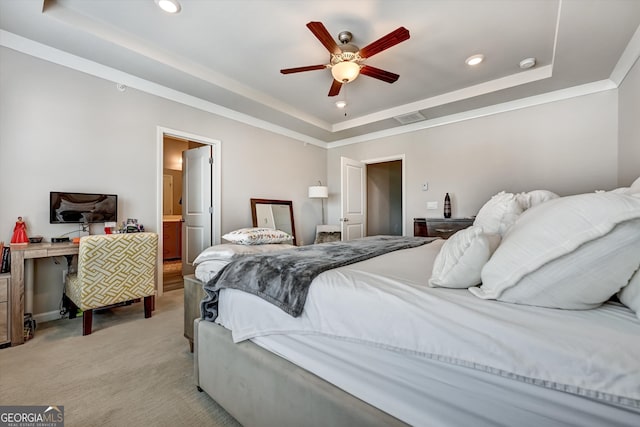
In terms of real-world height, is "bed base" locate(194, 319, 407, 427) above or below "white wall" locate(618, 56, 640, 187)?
below

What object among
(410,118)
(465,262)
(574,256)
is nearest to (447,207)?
(410,118)

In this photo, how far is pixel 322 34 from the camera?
2.13 metres

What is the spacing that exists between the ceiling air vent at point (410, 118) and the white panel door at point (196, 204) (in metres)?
2.98

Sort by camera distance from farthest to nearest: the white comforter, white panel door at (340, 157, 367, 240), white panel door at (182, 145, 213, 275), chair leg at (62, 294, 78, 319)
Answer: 1. white panel door at (340, 157, 367, 240)
2. white panel door at (182, 145, 213, 275)
3. chair leg at (62, 294, 78, 319)
4. the white comforter

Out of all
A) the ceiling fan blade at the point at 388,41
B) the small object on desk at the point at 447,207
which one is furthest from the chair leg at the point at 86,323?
the small object on desk at the point at 447,207

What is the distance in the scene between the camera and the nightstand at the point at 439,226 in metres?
3.77

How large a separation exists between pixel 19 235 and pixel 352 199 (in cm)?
417

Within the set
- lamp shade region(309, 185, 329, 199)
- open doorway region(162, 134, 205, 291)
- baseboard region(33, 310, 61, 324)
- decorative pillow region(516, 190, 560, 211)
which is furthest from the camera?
open doorway region(162, 134, 205, 291)

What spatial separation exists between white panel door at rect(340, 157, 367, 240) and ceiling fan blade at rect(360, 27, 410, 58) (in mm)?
2336

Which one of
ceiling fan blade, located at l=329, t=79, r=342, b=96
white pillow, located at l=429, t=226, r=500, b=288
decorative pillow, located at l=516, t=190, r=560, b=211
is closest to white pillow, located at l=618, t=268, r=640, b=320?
white pillow, located at l=429, t=226, r=500, b=288

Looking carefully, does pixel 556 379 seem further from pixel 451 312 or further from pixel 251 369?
pixel 251 369

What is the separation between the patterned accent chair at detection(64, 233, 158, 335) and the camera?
2.33m

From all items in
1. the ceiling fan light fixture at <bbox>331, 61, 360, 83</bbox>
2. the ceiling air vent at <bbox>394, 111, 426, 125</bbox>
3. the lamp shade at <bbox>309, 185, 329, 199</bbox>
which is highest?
the ceiling air vent at <bbox>394, 111, 426, 125</bbox>

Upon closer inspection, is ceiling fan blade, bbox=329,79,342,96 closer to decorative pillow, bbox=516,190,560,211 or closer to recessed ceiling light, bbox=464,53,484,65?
recessed ceiling light, bbox=464,53,484,65
